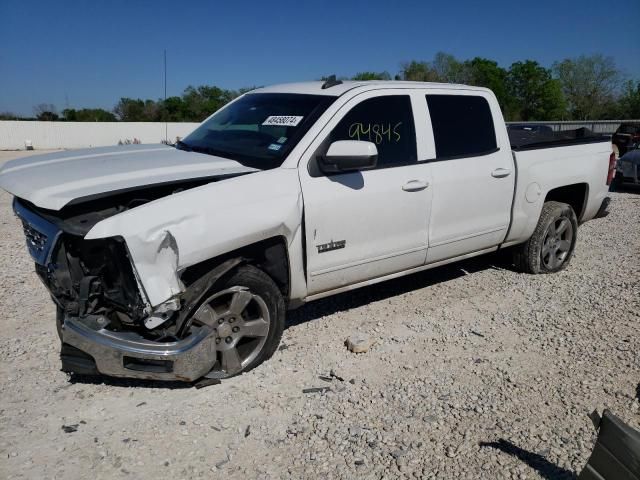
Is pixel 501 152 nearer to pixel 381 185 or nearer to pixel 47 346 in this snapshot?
pixel 381 185

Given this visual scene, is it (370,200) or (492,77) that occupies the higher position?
(492,77)

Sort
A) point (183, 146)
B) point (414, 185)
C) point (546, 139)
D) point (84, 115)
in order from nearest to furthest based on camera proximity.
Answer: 1. point (414, 185)
2. point (183, 146)
3. point (546, 139)
4. point (84, 115)

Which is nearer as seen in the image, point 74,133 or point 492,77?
point 74,133

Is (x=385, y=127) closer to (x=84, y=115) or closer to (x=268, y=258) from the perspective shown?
(x=268, y=258)

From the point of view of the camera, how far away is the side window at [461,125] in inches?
177

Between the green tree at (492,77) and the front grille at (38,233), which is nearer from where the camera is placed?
the front grille at (38,233)

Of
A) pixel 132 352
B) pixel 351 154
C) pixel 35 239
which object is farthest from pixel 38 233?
pixel 351 154

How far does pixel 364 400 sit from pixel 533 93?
84816mm

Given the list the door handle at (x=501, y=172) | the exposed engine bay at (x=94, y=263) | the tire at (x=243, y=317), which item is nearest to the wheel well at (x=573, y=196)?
the door handle at (x=501, y=172)

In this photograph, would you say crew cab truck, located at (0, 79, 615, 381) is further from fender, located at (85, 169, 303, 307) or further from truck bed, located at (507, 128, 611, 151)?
truck bed, located at (507, 128, 611, 151)

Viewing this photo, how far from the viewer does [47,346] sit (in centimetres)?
398

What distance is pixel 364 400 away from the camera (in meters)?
3.36

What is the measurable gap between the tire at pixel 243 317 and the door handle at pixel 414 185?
4.37 ft

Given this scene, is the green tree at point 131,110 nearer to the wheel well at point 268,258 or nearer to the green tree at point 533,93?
the green tree at point 533,93
